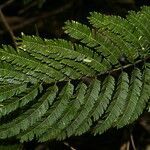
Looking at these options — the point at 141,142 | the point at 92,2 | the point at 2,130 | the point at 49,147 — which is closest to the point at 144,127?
the point at 141,142

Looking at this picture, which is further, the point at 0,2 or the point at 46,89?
the point at 0,2

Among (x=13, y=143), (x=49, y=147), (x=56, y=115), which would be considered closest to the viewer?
(x=56, y=115)

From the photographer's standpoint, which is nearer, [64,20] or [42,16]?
[64,20]

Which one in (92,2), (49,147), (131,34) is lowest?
(49,147)

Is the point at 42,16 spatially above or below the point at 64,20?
above

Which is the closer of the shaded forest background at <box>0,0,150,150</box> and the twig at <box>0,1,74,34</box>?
the shaded forest background at <box>0,0,150,150</box>

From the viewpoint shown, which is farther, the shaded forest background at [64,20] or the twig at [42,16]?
the twig at [42,16]

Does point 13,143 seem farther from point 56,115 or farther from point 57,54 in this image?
point 57,54

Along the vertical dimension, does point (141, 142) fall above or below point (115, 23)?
below
